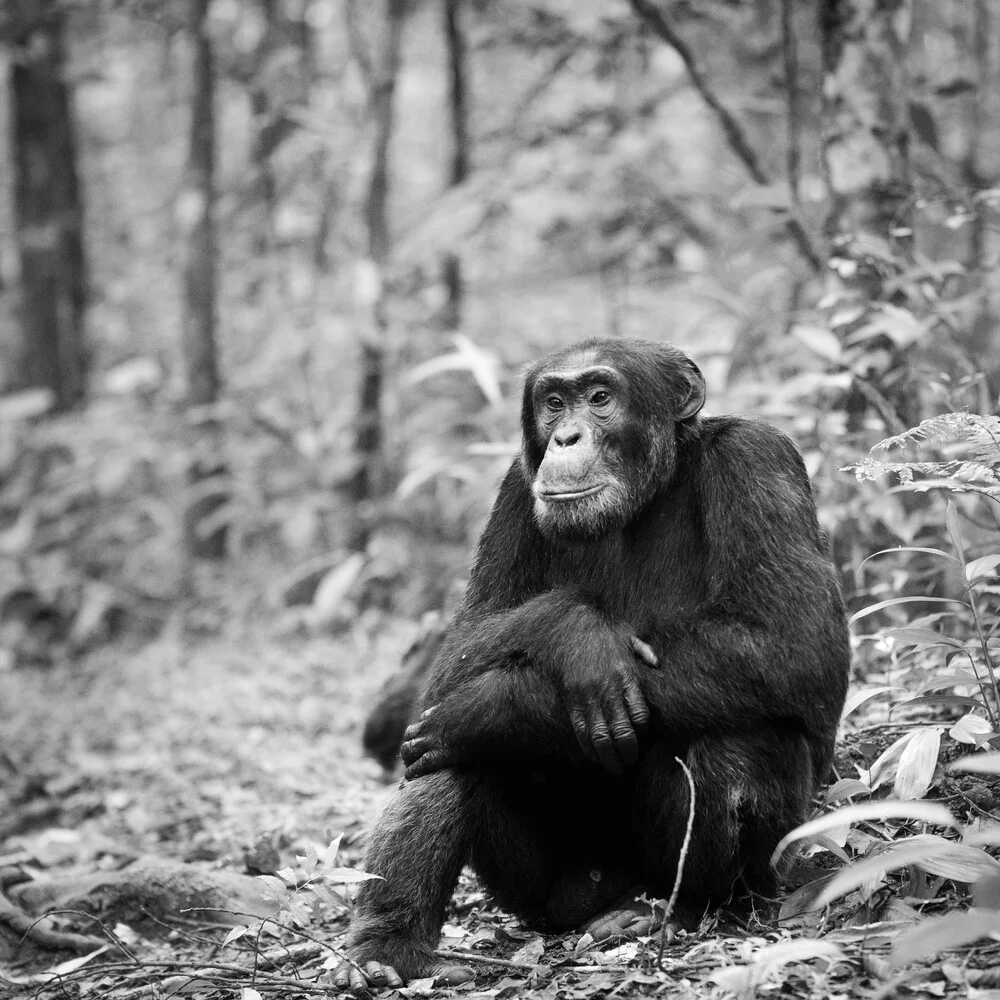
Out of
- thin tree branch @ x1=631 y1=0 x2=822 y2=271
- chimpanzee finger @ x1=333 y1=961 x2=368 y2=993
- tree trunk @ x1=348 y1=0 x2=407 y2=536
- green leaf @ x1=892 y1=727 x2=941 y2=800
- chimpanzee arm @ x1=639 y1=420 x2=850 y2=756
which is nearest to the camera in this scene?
chimpanzee finger @ x1=333 y1=961 x2=368 y2=993

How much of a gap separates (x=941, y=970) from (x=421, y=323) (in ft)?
26.0

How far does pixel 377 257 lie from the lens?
398 inches

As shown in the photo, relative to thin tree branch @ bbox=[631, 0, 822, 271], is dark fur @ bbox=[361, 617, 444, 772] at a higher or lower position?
lower

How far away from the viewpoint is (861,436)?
577 cm

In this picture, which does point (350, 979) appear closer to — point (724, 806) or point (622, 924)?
point (622, 924)

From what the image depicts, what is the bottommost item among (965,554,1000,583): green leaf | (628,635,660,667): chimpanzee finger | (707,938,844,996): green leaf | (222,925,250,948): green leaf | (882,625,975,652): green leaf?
(222,925,250,948): green leaf

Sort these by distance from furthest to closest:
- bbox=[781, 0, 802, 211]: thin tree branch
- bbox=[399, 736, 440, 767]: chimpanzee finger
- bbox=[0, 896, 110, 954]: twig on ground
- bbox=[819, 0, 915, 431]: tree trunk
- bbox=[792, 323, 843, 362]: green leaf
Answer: bbox=[781, 0, 802, 211]: thin tree branch
bbox=[819, 0, 915, 431]: tree trunk
bbox=[792, 323, 843, 362]: green leaf
bbox=[0, 896, 110, 954]: twig on ground
bbox=[399, 736, 440, 767]: chimpanzee finger

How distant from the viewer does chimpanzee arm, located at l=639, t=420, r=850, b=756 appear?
3.58 meters

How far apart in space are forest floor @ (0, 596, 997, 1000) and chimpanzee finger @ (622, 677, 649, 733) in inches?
26.6

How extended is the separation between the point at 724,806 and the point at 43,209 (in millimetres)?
12995

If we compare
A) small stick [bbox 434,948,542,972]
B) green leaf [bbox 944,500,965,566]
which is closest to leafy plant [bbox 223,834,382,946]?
small stick [bbox 434,948,542,972]

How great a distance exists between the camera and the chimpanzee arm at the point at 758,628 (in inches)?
141

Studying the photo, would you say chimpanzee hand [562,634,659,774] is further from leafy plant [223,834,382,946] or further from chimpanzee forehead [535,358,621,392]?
chimpanzee forehead [535,358,621,392]

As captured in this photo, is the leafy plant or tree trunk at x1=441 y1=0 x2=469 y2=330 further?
tree trunk at x1=441 y1=0 x2=469 y2=330
